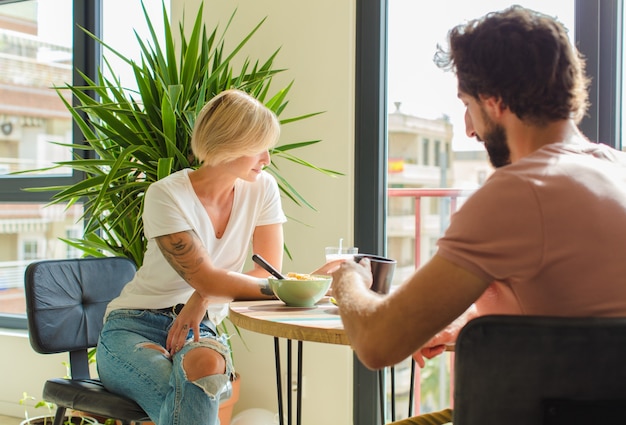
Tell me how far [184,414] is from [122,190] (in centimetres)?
122

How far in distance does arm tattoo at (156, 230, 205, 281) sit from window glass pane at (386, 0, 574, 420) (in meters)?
1.17

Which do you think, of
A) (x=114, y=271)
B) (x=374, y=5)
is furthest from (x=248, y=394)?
(x=374, y=5)

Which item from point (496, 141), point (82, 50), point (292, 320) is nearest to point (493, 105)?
point (496, 141)

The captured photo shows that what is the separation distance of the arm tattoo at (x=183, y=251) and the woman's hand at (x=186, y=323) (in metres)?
0.08

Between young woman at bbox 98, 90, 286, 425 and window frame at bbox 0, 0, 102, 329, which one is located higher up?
window frame at bbox 0, 0, 102, 329

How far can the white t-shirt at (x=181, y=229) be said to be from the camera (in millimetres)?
1920

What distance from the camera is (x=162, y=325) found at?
1.96m

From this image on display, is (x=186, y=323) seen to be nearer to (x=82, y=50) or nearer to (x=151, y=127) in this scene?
(x=151, y=127)

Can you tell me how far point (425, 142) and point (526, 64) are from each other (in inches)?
88.5

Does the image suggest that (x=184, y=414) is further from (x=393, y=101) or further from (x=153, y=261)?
(x=393, y=101)

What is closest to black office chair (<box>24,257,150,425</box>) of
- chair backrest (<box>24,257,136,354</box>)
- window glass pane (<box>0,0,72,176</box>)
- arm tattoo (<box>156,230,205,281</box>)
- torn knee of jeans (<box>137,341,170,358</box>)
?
chair backrest (<box>24,257,136,354</box>)

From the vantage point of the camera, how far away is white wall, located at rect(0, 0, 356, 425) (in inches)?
111

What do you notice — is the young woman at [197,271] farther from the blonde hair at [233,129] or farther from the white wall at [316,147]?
the white wall at [316,147]

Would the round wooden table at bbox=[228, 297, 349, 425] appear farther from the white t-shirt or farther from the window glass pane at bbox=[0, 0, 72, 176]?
the window glass pane at bbox=[0, 0, 72, 176]
